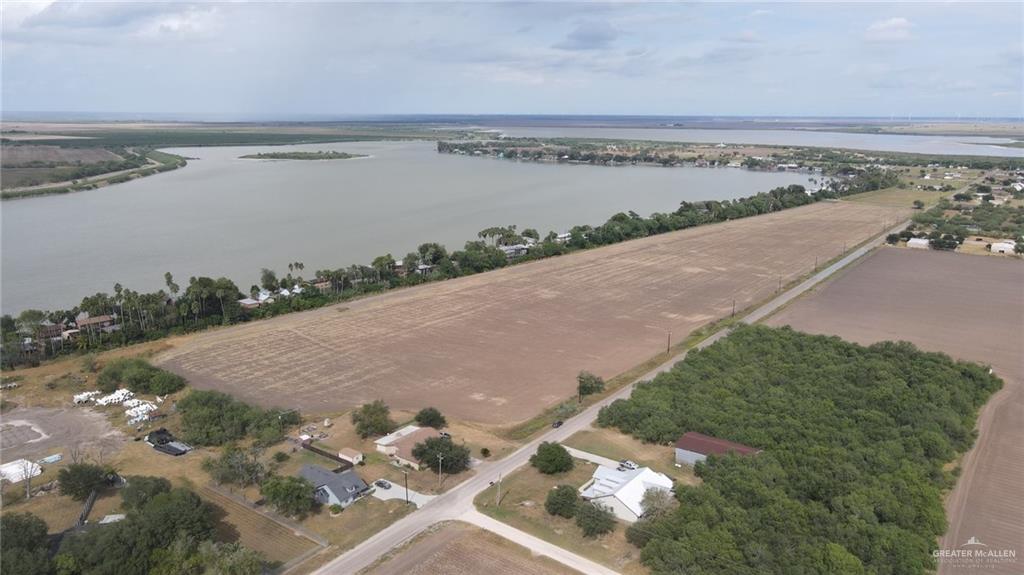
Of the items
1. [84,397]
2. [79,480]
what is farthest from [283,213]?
[79,480]

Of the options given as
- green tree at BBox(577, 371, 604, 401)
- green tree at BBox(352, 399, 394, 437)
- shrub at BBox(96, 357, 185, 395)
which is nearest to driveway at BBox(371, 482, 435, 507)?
green tree at BBox(352, 399, 394, 437)

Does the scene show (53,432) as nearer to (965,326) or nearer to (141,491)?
(141,491)

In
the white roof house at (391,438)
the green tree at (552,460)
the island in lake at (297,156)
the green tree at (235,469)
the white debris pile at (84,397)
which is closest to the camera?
the green tree at (235,469)

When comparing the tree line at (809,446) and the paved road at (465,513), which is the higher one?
the tree line at (809,446)

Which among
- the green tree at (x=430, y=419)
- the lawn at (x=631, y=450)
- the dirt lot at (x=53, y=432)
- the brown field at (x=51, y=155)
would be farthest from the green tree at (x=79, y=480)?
the brown field at (x=51, y=155)

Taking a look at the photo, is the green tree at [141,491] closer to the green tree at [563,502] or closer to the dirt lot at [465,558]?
the dirt lot at [465,558]

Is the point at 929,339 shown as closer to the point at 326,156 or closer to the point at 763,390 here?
the point at 763,390
